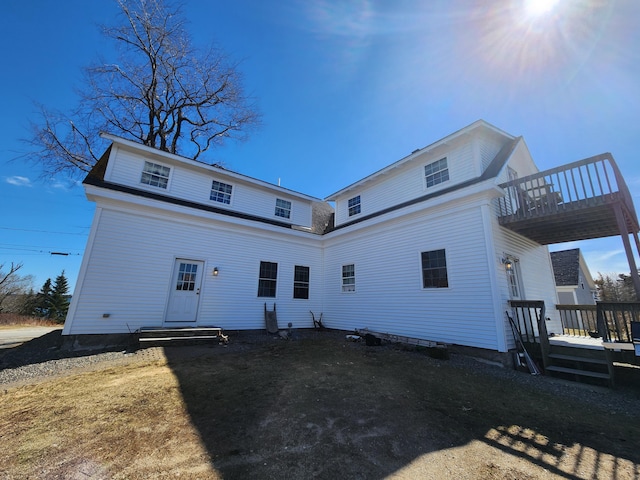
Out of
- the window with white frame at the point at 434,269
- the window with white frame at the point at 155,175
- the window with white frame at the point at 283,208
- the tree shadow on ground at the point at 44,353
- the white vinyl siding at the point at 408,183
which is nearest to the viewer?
the tree shadow on ground at the point at 44,353

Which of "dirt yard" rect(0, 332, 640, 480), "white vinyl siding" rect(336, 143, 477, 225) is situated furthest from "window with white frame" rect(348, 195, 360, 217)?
"dirt yard" rect(0, 332, 640, 480)

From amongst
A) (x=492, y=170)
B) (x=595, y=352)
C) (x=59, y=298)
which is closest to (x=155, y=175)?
Result: (x=492, y=170)

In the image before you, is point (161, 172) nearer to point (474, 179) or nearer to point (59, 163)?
point (59, 163)

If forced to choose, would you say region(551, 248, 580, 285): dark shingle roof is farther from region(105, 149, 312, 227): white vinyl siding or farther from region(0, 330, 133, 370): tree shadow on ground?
region(0, 330, 133, 370): tree shadow on ground

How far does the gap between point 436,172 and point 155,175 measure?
10472mm

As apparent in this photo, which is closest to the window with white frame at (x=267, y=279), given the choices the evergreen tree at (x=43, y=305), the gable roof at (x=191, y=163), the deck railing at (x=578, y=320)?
the gable roof at (x=191, y=163)

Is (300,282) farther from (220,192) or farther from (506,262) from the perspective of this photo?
(506,262)

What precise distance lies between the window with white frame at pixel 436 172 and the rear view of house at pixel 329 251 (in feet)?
0.12

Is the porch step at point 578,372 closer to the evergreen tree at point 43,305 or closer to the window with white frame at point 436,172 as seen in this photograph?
the window with white frame at point 436,172

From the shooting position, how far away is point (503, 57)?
8305mm

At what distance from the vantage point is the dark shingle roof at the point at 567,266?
17.2 meters

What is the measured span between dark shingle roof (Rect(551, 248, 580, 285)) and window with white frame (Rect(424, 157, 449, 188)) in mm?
15192

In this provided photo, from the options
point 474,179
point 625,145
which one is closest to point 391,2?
point 474,179

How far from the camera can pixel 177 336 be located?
25.2ft
